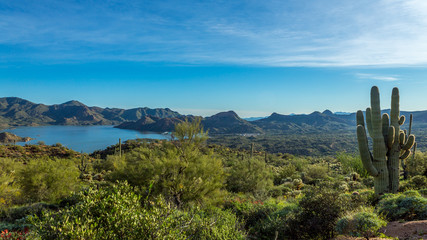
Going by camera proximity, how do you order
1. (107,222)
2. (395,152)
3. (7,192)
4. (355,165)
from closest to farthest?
(107,222) → (395,152) → (7,192) → (355,165)

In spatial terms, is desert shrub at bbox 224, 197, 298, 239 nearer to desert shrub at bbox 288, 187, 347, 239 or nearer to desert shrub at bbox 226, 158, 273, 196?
desert shrub at bbox 288, 187, 347, 239

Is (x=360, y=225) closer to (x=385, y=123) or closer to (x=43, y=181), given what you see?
(x=385, y=123)

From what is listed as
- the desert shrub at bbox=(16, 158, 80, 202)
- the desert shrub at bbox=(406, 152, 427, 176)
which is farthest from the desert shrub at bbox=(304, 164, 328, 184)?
the desert shrub at bbox=(16, 158, 80, 202)

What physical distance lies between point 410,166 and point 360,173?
→ 388cm

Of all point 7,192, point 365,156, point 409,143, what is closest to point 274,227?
point 365,156

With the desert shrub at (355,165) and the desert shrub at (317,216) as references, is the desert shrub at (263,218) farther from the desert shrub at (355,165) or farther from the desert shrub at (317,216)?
the desert shrub at (355,165)

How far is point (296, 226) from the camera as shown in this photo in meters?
7.56

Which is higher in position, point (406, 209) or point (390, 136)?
point (390, 136)

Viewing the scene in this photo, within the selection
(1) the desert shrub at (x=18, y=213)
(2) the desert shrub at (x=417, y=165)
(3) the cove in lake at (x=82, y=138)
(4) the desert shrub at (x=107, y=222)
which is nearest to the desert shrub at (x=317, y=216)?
(4) the desert shrub at (x=107, y=222)

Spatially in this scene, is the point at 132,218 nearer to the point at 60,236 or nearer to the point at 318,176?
the point at 60,236

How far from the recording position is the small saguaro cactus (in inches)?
422

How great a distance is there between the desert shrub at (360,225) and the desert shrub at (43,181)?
1362 centimetres

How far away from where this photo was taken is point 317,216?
7270mm

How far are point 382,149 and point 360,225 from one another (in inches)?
230
